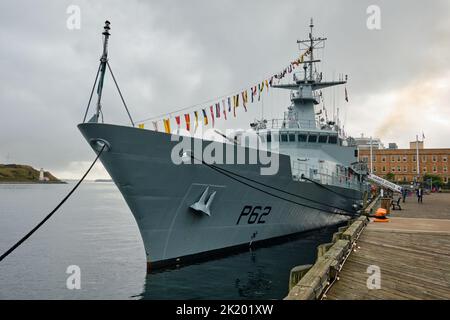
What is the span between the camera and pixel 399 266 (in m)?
6.09

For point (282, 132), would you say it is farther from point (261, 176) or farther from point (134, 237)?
point (134, 237)

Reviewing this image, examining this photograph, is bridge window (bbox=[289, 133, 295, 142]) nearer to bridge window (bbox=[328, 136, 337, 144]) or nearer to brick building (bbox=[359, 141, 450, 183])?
bridge window (bbox=[328, 136, 337, 144])

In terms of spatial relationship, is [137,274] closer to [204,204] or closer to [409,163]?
[204,204]

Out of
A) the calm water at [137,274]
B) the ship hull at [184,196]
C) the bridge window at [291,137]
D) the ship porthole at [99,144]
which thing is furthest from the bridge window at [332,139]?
the ship porthole at [99,144]

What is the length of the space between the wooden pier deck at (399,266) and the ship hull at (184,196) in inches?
121

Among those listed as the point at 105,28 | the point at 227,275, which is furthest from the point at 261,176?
the point at 105,28

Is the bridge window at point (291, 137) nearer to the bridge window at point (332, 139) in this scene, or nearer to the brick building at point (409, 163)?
the bridge window at point (332, 139)

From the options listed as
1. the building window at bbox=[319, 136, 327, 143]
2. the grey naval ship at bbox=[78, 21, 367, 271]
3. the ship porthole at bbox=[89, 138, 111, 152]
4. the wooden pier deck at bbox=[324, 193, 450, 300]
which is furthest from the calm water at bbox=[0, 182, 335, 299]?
the building window at bbox=[319, 136, 327, 143]

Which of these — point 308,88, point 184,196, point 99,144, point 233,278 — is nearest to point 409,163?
point 308,88

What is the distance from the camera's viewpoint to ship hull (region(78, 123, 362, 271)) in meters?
7.67

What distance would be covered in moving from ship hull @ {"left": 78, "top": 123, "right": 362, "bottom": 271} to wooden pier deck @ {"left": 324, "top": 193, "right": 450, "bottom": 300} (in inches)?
121

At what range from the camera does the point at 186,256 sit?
895cm

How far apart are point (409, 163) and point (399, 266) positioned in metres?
69.9

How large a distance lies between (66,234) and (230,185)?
45.8 feet
